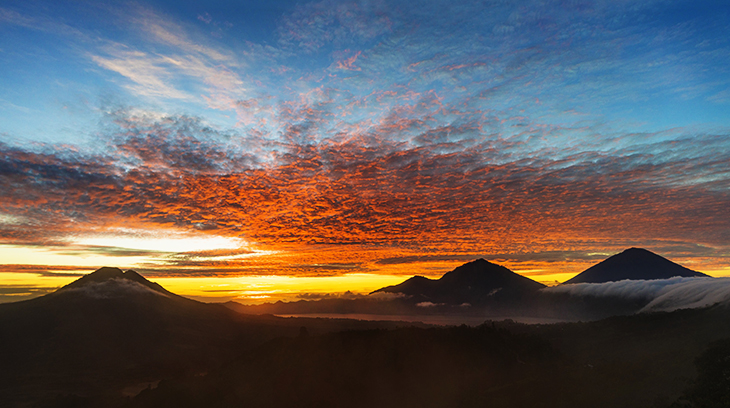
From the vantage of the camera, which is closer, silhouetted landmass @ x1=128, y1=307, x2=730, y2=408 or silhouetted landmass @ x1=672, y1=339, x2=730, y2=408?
silhouetted landmass @ x1=672, y1=339, x2=730, y2=408

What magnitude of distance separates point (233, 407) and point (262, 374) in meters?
17.3

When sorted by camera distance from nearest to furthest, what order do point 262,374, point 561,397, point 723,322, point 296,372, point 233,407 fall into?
point 561,397 → point 233,407 → point 296,372 → point 262,374 → point 723,322

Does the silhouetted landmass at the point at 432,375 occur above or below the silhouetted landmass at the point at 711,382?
below

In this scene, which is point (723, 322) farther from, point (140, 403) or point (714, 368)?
point (140, 403)

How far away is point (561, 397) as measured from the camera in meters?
81.9

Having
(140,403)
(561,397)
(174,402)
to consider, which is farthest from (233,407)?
(561,397)

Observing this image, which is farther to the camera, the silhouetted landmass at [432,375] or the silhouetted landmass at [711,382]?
the silhouetted landmass at [432,375]

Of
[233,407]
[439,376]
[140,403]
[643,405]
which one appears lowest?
[140,403]

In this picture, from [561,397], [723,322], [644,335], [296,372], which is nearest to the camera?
[561,397]

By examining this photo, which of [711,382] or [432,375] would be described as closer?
[711,382]

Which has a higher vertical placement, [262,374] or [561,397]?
[561,397]

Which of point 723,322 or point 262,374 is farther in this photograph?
point 723,322

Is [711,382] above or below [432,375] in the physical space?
above

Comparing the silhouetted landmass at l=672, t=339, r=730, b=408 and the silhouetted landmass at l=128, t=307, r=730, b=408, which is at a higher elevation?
the silhouetted landmass at l=672, t=339, r=730, b=408
